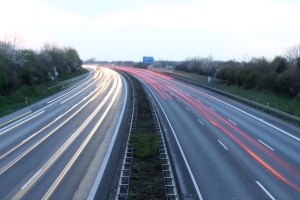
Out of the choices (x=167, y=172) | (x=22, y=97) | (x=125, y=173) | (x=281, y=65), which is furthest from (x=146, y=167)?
(x=281, y=65)

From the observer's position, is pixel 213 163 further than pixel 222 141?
No

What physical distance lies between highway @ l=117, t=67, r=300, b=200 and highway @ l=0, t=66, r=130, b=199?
3539 millimetres

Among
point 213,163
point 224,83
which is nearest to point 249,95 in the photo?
point 224,83

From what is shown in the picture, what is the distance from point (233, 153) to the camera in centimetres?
2302

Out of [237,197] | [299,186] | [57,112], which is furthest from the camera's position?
[57,112]

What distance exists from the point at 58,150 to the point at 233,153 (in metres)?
9.07

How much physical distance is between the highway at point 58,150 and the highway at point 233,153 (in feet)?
11.6

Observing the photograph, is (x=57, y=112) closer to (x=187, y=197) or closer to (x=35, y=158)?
(x=35, y=158)

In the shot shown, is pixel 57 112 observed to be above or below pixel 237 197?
below

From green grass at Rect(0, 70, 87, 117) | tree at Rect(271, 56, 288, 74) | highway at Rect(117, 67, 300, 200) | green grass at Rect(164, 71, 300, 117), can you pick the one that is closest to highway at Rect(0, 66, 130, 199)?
green grass at Rect(0, 70, 87, 117)

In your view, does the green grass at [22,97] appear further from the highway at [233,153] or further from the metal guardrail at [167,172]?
the metal guardrail at [167,172]

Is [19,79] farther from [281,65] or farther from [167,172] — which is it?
[167,172]

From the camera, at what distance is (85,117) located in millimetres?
37188

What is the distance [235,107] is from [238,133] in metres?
16.4
